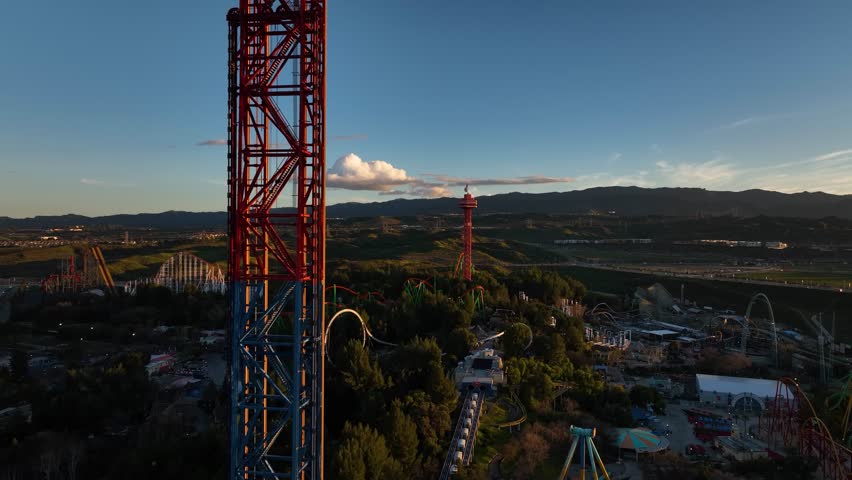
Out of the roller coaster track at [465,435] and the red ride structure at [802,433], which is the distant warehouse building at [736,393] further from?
the roller coaster track at [465,435]

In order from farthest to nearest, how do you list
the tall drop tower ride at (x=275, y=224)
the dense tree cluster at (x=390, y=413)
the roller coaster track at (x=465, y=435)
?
the roller coaster track at (x=465, y=435) → the dense tree cluster at (x=390, y=413) → the tall drop tower ride at (x=275, y=224)

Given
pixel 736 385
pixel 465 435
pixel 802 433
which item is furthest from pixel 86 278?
pixel 802 433

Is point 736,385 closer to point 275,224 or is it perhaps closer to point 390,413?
point 390,413

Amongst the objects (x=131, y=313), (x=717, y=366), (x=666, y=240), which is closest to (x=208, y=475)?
(x=717, y=366)

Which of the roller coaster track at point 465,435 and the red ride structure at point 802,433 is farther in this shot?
the red ride structure at point 802,433

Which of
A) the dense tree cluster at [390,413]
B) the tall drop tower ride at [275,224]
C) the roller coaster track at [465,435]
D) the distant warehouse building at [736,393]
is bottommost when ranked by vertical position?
the distant warehouse building at [736,393]

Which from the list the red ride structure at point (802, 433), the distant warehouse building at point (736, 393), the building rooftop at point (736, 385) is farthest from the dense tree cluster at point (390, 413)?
the building rooftop at point (736, 385)

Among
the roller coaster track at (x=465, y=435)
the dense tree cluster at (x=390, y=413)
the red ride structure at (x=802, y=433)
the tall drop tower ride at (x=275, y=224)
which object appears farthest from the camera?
the red ride structure at (x=802, y=433)

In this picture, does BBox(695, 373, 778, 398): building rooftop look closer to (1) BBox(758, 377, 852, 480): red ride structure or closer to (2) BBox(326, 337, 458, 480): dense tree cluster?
(1) BBox(758, 377, 852, 480): red ride structure
